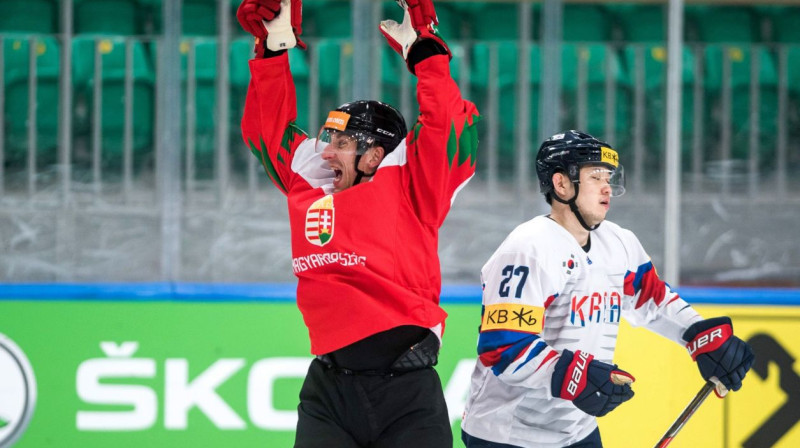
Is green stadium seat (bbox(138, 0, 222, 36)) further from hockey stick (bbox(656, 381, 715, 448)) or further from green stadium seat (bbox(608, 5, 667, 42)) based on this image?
hockey stick (bbox(656, 381, 715, 448))

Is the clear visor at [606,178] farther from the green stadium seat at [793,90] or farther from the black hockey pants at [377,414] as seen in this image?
the green stadium seat at [793,90]

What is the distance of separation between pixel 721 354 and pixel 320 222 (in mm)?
967

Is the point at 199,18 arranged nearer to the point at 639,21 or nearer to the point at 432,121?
the point at 639,21

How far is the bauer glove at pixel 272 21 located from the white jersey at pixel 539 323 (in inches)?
26.7

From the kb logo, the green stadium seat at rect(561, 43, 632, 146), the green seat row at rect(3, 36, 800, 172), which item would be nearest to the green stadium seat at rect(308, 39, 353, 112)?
the green seat row at rect(3, 36, 800, 172)

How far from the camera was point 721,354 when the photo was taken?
2.39 m

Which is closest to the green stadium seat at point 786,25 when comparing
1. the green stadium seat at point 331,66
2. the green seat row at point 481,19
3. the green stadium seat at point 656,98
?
the green seat row at point 481,19

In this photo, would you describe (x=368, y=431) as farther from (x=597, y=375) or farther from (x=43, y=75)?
(x=43, y=75)

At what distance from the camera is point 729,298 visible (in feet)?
11.1

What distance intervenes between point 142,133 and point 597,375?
8.61ft

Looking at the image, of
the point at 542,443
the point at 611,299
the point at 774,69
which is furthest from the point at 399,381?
the point at 774,69

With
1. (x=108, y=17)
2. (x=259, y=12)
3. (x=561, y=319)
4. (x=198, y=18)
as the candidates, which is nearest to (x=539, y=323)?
(x=561, y=319)

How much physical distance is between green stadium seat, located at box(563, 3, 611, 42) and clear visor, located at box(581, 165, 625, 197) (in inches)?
91.6

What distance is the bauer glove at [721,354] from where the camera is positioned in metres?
2.38
